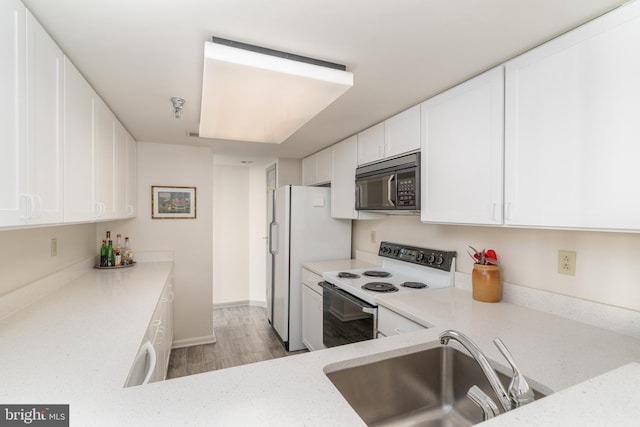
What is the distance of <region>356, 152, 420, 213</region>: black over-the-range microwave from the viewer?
79.0 inches

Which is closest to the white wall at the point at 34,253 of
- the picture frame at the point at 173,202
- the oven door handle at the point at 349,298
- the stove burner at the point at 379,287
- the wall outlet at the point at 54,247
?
the wall outlet at the point at 54,247

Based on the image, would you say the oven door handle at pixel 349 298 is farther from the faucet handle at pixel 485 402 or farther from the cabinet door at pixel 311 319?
the faucet handle at pixel 485 402

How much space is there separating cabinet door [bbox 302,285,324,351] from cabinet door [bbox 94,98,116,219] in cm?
179

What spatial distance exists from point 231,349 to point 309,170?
86.2 inches

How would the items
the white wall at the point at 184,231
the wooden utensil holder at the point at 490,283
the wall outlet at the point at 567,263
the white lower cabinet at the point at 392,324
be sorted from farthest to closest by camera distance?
1. the white wall at the point at 184,231
2. the wooden utensil holder at the point at 490,283
3. the white lower cabinet at the point at 392,324
4. the wall outlet at the point at 567,263

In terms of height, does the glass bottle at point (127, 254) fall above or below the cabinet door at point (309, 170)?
below

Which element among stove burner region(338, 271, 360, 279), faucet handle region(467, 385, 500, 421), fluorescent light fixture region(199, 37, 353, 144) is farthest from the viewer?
stove burner region(338, 271, 360, 279)

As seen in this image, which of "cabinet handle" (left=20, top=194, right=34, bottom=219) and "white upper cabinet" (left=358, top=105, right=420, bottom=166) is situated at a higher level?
"white upper cabinet" (left=358, top=105, right=420, bottom=166)

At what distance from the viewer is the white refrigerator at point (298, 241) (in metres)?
3.22

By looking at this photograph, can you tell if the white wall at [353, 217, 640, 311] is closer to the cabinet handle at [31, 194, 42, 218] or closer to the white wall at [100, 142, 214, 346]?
the cabinet handle at [31, 194, 42, 218]

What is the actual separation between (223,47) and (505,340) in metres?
1.66

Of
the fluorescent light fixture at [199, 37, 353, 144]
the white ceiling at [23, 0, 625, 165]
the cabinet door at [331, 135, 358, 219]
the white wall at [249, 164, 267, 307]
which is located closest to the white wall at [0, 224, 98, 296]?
the white ceiling at [23, 0, 625, 165]

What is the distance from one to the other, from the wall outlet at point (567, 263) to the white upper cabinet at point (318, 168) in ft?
6.91

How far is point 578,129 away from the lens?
1.20 metres
